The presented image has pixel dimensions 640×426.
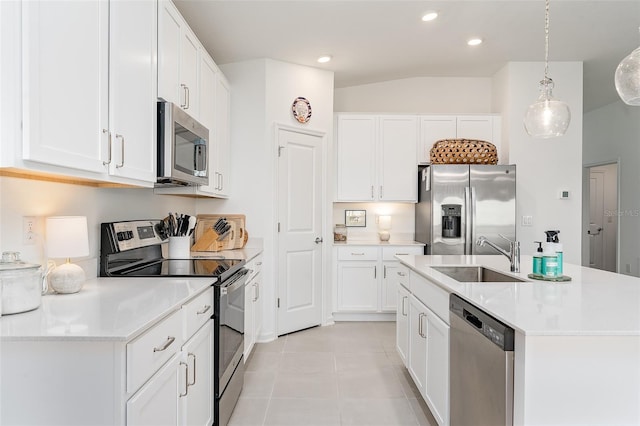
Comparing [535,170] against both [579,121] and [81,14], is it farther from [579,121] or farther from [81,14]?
[81,14]

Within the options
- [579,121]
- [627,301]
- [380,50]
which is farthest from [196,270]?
[579,121]

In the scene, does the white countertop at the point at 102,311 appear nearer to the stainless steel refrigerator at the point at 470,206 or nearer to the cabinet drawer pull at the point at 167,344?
the cabinet drawer pull at the point at 167,344

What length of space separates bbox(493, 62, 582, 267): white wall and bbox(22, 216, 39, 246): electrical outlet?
4282mm

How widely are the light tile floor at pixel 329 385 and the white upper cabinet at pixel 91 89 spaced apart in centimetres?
157

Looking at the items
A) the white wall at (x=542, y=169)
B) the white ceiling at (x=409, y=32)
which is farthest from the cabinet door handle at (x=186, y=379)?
the white wall at (x=542, y=169)

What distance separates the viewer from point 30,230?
162 cm

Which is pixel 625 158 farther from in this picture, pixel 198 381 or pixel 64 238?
pixel 64 238

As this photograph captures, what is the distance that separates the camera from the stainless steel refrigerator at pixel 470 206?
4.10 m

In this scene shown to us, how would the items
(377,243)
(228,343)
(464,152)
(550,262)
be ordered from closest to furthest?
(550,262) < (228,343) < (464,152) < (377,243)

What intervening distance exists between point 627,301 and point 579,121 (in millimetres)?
3467

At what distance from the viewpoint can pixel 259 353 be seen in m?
3.45

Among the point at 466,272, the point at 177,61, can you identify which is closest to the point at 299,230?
the point at 466,272

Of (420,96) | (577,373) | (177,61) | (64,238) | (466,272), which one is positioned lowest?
(577,373)

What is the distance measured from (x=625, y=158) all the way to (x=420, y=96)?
316 centimetres
